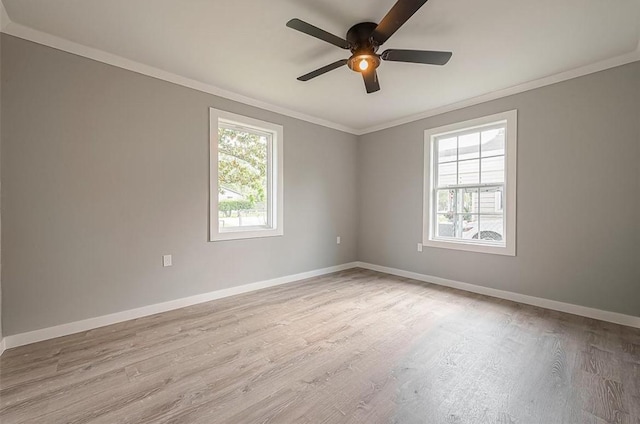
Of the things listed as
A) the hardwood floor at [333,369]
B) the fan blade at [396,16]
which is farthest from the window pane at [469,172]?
the fan blade at [396,16]

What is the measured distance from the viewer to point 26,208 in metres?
2.25

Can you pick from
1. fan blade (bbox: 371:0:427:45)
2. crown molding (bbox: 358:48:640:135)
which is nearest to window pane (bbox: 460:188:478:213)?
crown molding (bbox: 358:48:640:135)

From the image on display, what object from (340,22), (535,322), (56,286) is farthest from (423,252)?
(56,286)

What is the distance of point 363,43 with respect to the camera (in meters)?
2.14

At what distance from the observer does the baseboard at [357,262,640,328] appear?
8.63 feet

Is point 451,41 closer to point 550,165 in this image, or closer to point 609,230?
point 550,165

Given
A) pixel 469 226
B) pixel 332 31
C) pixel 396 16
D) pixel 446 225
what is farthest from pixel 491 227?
pixel 332 31

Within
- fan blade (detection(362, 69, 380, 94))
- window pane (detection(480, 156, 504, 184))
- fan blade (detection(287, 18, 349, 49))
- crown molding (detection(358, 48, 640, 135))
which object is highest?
crown molding (detection(358, 48, 640, 135))

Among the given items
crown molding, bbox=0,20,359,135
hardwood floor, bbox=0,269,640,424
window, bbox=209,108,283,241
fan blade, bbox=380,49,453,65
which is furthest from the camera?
window, bbox=209,108,283,241

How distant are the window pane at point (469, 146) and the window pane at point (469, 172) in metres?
0.08

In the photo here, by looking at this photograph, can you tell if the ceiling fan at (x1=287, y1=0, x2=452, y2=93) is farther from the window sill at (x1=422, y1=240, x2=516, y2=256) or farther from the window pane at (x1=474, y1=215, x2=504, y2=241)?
the window sill at (x1=422, y1=240, x2=516, y2=256)

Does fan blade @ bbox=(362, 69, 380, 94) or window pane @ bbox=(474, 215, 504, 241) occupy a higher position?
fan blade @ bbox=(362, 69, 380, 94)

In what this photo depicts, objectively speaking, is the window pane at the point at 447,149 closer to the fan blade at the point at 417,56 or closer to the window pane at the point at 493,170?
the window pane at the point at 493,170

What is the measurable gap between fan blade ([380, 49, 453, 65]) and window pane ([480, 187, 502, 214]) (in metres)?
2.04
